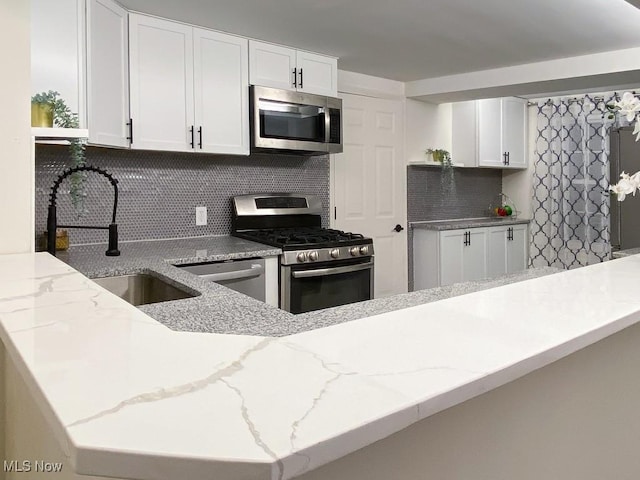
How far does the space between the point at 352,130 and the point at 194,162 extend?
1484 mm

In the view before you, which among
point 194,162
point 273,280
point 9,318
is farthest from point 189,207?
point 9,318

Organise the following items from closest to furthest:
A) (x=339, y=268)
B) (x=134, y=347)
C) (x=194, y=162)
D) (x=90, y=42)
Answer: (x=134, y=347)
(x=90, y=42)
(x=339, y=268)
(x=194, y=162)

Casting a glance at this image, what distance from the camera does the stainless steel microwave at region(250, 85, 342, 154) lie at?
342 cm

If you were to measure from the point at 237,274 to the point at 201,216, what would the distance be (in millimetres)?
898

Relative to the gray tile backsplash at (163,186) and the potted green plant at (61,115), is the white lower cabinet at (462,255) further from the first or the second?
the potted green plant at (61,115)

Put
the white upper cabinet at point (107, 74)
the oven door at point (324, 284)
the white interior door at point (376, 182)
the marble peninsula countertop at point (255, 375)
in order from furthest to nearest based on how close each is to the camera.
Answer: the white interior door at point (376, 182) → the oven door at point (324, 284) → the white upper cabinet at point (107, 74) → the marble peninsula countertop at point (255, 375)

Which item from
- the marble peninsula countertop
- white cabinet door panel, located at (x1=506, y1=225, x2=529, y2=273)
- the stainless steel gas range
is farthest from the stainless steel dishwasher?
white cabinet door panel, located at (x1=506, y1=225, x2=529, y2=273)

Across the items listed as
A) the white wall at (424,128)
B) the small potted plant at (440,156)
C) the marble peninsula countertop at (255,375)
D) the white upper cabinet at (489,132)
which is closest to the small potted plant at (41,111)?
the marble peninsula countertop at (255,375)

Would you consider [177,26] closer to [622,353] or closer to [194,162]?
[194,162]

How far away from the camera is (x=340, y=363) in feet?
2.30

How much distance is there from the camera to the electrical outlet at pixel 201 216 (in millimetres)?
3603

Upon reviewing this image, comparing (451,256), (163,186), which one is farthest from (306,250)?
(451,256)

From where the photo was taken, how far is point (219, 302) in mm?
1465

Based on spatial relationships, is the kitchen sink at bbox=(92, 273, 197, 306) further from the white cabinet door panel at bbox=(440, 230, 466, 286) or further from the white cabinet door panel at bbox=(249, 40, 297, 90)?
the white cabinet door panel at bbox=(440, 230, 466, 286)
